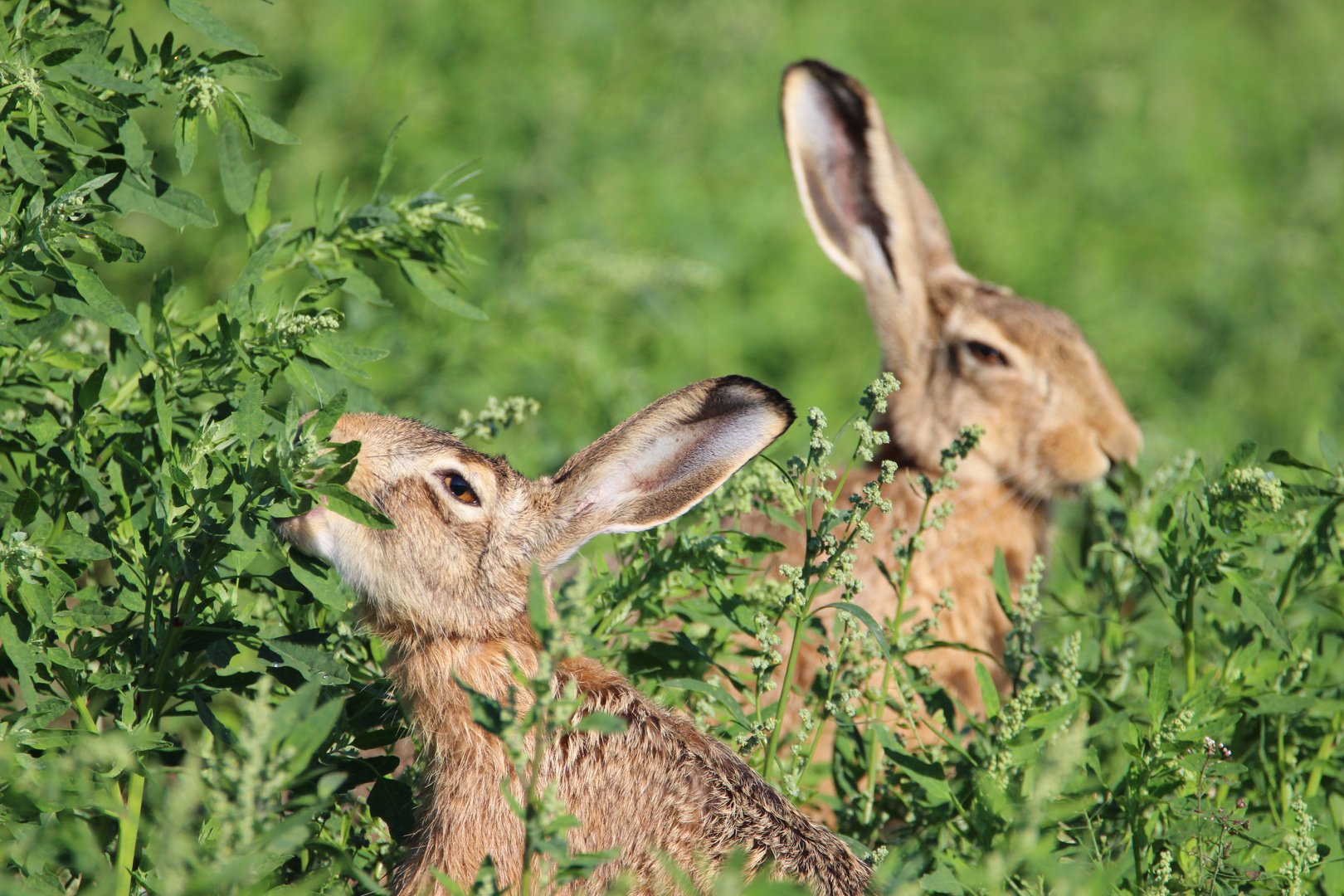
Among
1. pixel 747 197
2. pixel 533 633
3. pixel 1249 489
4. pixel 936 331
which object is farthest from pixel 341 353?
pixel 747 197

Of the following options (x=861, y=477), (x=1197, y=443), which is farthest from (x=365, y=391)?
(x=1197, y=443)

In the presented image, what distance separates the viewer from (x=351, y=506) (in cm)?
250

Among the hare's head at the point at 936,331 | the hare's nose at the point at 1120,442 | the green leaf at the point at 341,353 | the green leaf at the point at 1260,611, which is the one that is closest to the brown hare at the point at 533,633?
the green leaf at the point at 341,353

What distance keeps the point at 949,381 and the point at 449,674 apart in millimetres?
2687

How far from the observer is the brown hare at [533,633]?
9.45 feet

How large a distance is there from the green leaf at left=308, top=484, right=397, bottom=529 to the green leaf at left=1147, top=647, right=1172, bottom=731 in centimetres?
181

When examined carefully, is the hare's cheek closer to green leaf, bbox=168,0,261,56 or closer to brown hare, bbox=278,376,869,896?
brown hare, bbox=278,376,869,896

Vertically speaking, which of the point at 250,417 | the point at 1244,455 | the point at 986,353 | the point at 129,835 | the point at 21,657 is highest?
the point at 986,353

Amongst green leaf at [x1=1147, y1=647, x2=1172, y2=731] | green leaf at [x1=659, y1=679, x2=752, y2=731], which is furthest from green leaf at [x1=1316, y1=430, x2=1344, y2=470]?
green leaf at [x1=659, y1=679, x2=752, y2=731]

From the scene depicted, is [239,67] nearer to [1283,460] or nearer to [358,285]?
[358,285]

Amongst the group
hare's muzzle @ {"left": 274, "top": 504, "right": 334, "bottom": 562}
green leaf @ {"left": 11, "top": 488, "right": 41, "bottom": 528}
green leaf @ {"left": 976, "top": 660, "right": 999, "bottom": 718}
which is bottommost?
green leaf @ {"left": 11, "top": 488, "right": 41, "bottom": 528}

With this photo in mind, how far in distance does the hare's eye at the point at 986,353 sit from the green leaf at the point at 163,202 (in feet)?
Result: 10.2

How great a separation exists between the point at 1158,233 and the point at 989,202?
5.37ft

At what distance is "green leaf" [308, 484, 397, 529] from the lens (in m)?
2.47
